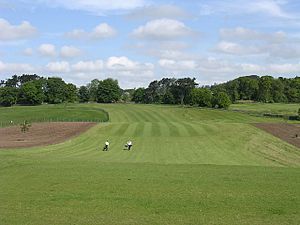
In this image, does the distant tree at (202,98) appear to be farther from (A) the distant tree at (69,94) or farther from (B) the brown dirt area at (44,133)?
(B) the brown dirt area at (44,133)

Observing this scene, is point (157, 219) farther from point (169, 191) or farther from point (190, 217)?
point (169, 191)

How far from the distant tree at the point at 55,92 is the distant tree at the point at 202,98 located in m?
64.6

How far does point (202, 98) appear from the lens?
152000 mm

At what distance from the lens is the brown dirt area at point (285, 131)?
5669 centimetres

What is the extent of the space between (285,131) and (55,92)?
458ft

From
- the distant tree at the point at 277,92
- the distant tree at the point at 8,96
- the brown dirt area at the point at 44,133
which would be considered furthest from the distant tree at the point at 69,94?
the brown dirt area at the point at 44,133

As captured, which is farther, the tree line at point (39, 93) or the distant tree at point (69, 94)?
the distant tree at point (69, 94)

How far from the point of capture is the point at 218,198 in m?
16.7

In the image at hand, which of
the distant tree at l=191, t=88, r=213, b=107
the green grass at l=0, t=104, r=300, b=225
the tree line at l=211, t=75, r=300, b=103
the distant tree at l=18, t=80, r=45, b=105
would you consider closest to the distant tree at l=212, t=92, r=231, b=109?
the distant tree at l=191, t=88, r=213, b=107

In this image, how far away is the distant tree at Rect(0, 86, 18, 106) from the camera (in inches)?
7067

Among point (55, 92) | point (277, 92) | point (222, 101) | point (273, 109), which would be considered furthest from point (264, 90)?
point (55, 92)

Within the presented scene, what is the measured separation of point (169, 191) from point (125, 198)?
2.22 meters

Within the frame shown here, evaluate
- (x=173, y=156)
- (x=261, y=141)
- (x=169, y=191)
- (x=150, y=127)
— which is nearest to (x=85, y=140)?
(x=150, y=127)

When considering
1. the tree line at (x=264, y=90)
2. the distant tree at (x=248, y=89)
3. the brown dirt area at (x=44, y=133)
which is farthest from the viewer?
the distant tree at (x=248, y=89)
